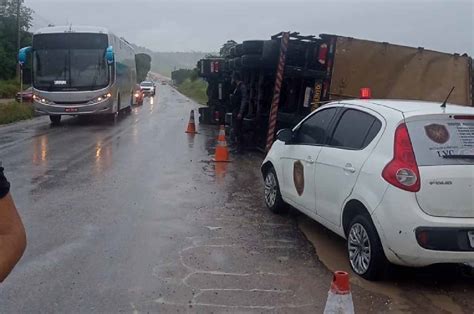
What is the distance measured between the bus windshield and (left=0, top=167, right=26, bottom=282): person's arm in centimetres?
2078

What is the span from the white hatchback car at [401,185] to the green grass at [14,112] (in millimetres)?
20618

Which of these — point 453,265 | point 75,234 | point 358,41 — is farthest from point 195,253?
point 358,41

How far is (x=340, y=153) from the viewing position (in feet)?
20.1

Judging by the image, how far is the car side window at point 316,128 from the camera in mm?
6781

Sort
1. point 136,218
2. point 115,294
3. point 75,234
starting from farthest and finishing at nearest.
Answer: point 136,218 < point 75,234 < point 115,294

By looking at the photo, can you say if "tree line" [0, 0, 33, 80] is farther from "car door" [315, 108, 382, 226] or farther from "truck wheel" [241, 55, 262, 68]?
"car door" [315, 108, 382, 226]

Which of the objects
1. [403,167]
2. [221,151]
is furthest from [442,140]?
[221,151]

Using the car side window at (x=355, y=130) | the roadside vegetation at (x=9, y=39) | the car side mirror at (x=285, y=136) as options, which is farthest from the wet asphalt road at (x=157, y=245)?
the roadside vegetation at (x=9, y=39)

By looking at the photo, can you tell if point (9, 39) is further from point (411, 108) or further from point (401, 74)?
point (411, 108)

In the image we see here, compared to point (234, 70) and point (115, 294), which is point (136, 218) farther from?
point (234, 70)

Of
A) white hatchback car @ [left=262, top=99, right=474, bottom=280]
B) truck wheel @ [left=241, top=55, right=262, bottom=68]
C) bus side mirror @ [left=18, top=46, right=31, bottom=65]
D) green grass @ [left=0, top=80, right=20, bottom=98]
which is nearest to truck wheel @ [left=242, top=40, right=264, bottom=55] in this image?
truck wheel @ [left=241, top=55, right=262, bottom=68]

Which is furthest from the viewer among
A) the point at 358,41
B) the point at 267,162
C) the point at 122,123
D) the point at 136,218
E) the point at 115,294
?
the point at 122,123

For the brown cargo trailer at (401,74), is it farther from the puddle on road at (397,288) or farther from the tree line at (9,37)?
the tree line at (9,37)

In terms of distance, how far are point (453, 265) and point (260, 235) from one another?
2055 millimetres
